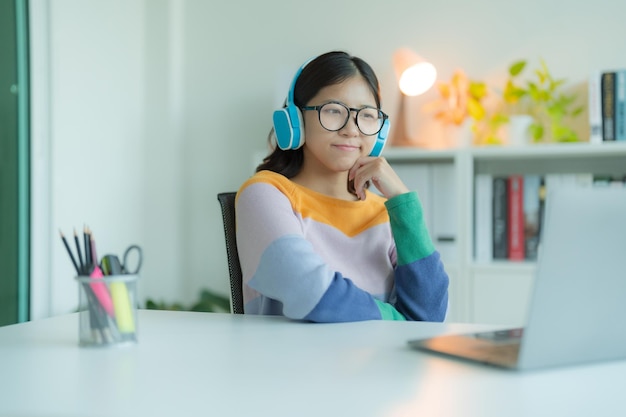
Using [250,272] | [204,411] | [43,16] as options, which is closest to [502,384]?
[204,411]

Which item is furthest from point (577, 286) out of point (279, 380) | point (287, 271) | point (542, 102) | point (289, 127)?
point (542, 102)

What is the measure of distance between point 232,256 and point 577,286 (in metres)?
0.77

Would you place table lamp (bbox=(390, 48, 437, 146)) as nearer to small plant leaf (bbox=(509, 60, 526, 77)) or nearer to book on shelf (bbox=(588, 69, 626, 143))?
small plant leaf (bbox=(509, 60, 526, 77))

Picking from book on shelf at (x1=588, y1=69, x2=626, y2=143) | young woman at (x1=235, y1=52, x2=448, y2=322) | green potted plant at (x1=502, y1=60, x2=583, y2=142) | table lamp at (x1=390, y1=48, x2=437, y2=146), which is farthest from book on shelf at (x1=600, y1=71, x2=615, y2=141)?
young woman at (x1=235, y1=52, x2=448, y2=322)

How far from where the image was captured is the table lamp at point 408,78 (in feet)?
9.19

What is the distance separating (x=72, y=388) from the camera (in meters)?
0.73

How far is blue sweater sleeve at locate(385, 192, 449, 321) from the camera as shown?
4.49ft

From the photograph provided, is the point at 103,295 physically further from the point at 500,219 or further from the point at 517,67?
the point at 517,67

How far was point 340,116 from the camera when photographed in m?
1.46

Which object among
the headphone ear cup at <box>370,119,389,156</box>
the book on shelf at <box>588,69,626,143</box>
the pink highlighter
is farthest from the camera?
the book on shelf at <box>588,69,626,143</box>

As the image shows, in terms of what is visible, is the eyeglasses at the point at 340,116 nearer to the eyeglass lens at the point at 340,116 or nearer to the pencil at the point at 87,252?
the eyeglass lens at the point at 340,116

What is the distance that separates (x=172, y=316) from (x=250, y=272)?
0.52 feet

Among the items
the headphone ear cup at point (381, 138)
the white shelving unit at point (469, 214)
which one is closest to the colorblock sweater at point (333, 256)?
the headphone ear cup at point (381, 138)

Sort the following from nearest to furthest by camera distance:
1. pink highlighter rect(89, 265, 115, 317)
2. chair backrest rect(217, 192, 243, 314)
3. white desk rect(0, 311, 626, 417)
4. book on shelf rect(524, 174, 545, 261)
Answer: white desk rect(0, 311, 626, 417)
pink highlighter rect(89, 265, 115, 317)
chair backrest rect(217, 192, 243, 314)
book on shelf rect(524, 174, 545, 261)
